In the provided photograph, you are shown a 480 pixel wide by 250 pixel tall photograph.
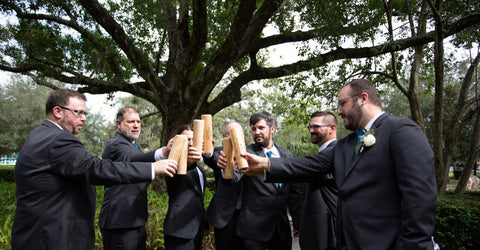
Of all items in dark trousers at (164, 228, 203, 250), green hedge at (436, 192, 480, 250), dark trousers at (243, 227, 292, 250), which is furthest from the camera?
green hedge at (436, 192, 480, 250)

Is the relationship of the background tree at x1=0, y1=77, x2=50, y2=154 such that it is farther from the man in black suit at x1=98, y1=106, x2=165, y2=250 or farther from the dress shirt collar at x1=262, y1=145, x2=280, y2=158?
the dress shirt collar at x1=262, y1=145, x2=280, y2=158

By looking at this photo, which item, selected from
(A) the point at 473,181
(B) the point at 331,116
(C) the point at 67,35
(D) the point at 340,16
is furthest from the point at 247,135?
(B) the point at 331,116

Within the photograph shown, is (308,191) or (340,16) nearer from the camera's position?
(308,191)

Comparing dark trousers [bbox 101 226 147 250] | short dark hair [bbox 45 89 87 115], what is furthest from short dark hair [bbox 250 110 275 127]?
short dark hair [bbox 45 89 87 115]

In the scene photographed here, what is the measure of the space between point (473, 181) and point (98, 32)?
2261 centimetres

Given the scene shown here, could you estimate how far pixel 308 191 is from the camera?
12.7 feet

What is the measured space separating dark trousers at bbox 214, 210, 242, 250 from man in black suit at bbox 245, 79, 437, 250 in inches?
70.6

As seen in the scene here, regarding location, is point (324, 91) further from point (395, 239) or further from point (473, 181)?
point (473, 181)

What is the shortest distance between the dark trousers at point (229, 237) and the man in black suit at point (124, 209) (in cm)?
102

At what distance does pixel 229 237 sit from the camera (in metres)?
4.23

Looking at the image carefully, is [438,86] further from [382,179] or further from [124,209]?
[124,209]

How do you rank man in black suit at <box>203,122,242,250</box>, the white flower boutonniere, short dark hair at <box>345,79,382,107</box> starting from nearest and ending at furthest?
the white flower boutonniere < short dark hair at <box>345,79,382,107</box> < man in black suit at <box>203,122,242,250</box>

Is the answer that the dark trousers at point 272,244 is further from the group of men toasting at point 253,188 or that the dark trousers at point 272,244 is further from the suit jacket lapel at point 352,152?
the suit jacket lapel at point 352,152

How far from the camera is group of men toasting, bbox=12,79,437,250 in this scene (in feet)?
7.80
